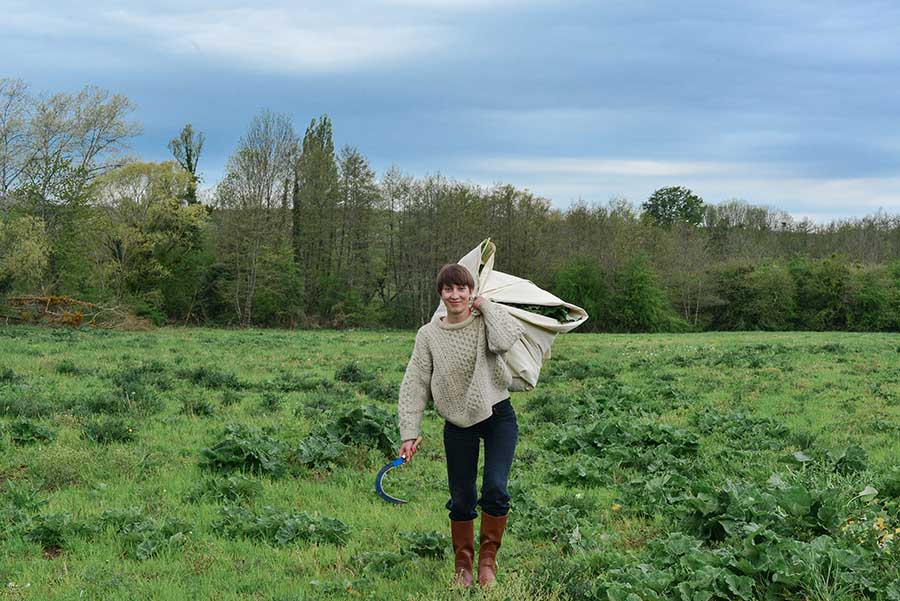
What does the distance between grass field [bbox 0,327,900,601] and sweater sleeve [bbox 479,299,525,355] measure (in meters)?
1.49

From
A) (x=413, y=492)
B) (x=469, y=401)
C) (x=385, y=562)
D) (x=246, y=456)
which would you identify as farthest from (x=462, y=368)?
(x=246, y=456)

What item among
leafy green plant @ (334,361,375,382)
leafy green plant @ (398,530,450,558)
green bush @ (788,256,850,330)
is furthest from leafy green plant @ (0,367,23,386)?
green bush @ (788,256,850,330)

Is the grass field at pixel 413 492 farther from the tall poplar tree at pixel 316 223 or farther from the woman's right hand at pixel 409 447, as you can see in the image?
the tall poplar tree at pixel 316 223

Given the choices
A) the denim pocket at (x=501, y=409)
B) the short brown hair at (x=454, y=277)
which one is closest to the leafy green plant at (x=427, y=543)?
the denim pocket at (x=501, y=409)

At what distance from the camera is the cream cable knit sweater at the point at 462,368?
487 centimetres

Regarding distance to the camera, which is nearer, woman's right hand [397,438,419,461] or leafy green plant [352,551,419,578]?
woman's right hand [397,438,419,461]

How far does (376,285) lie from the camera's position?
2041 inches

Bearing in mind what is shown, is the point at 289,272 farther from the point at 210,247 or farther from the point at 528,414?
the point at 528,414

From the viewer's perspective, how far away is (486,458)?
4.99 metres

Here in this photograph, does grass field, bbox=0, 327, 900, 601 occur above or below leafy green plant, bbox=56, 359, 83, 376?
above

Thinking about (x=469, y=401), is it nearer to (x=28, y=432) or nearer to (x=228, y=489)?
(x=228, y=489)

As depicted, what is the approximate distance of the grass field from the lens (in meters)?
5.03

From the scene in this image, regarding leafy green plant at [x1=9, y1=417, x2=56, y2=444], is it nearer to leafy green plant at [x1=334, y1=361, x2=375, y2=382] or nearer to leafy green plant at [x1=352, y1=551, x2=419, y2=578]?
leafy green plant at [x1=352, y1=551, x2=419, y2=578]

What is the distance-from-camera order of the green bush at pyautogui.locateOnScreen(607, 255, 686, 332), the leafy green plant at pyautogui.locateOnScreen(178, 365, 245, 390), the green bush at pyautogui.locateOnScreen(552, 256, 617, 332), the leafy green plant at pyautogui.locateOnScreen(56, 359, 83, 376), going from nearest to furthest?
the leafy green plant at pyautogui.locateOnScreen(178, 365, 245, 390), the leafy green plant at pyautogui.locateOnScreen(56, 359, 83, 376), the green bush at pyautogui.locateOnScreen(552, 256, 617, 332), the green bush at pyautogui.locateOnScreen(607, 255, 686, 332)
